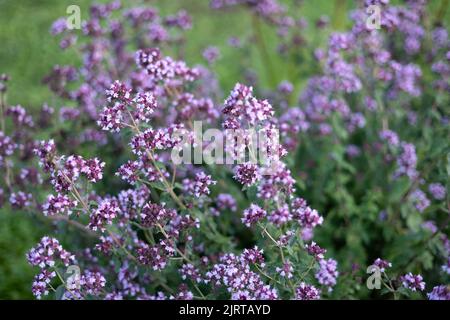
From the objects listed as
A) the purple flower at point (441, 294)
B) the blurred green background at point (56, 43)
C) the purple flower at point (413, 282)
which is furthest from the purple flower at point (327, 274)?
the blurred green background at point (56, 43)

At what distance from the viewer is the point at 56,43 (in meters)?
7.47

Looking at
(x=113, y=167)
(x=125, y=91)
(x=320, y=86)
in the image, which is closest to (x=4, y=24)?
(x=113, y=167)

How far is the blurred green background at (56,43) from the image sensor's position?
5910mm

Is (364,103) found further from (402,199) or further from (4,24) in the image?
(4,24)

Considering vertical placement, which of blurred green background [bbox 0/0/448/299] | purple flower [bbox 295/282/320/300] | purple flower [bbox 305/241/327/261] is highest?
blurred green background [bbox 0/0/448/299]

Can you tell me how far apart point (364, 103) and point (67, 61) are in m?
4.14

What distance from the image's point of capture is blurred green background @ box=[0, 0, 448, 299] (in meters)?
5.91

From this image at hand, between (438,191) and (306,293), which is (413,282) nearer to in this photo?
(306,293)

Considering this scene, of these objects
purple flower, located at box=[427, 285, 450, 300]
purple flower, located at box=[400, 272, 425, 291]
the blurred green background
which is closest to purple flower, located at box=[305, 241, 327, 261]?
purple flower, located at box=[400, 272, 425, 291]

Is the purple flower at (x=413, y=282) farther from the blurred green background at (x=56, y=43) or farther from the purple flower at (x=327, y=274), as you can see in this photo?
the blurred green background at (x=56, y=43)

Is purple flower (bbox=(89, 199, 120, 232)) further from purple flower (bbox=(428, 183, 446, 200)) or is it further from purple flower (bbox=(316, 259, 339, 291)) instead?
purple flower (bbox=(428, 183, 446, 200))

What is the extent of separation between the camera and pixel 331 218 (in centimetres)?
415

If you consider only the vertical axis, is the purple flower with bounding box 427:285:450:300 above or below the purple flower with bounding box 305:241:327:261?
below

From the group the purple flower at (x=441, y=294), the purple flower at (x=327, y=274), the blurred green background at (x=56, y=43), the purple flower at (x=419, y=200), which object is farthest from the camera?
the blurred green background at (x=56, y=43)
